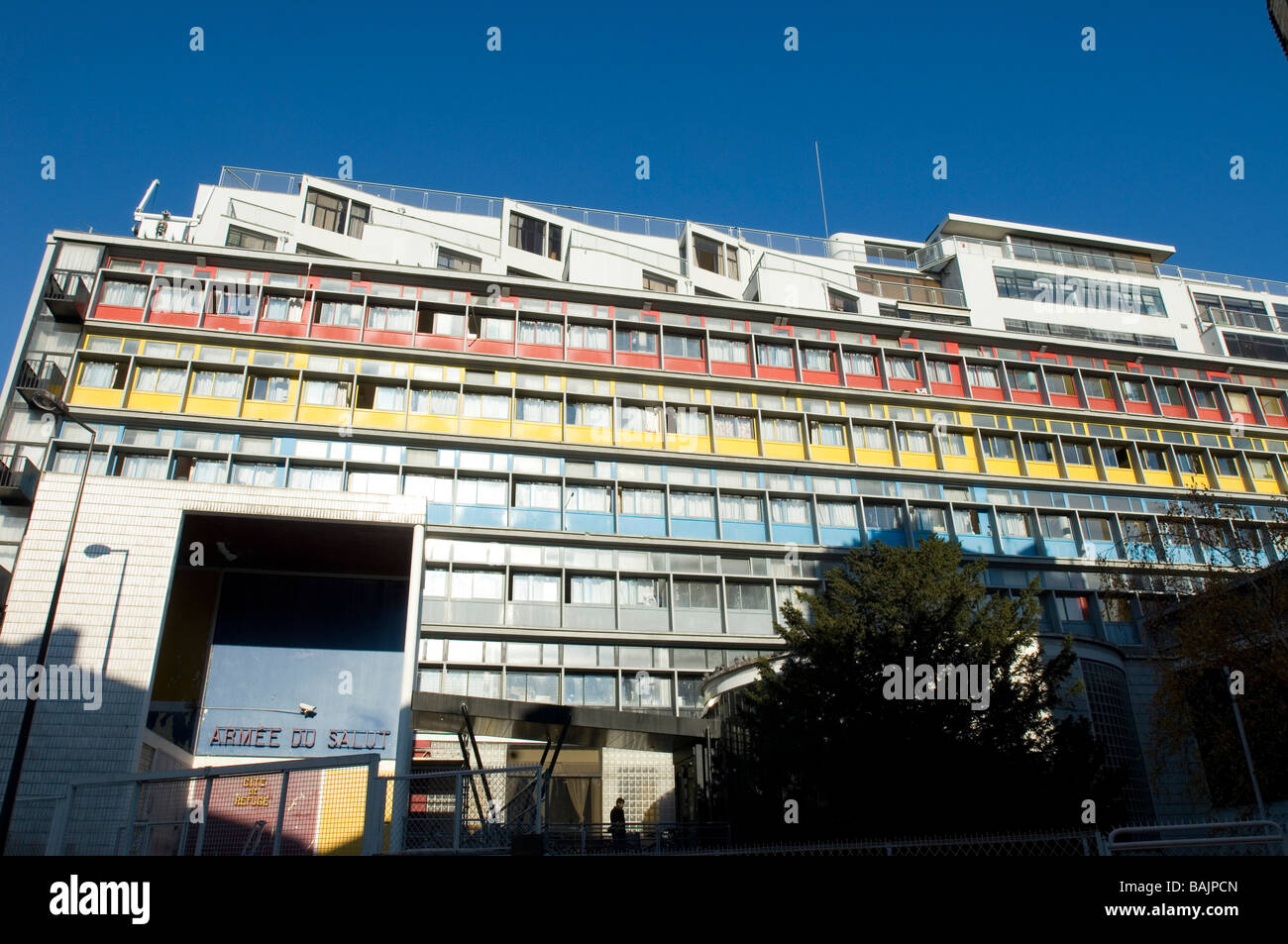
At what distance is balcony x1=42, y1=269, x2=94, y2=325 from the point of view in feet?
118

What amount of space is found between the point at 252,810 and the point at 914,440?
37.4 m

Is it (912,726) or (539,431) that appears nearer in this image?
(912,726)

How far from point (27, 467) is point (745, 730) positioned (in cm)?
2858

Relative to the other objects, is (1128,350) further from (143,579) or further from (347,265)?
(143,579)

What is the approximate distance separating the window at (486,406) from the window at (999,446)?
77.5 feet

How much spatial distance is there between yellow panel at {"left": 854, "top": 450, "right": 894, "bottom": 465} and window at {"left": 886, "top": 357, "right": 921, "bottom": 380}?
180 inches

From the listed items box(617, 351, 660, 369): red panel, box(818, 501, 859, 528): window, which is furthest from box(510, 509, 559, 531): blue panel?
box(818, 501, 859, 528): window

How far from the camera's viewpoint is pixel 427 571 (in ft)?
112

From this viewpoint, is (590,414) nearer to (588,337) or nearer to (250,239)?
(588,337)

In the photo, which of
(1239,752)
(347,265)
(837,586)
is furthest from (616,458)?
(1239,752)

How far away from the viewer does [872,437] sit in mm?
42719

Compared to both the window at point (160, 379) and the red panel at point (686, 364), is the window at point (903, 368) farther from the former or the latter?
the window at point (160, 379)

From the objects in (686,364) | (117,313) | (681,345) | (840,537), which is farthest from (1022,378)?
(117,313)

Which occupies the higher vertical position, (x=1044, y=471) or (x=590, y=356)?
(x=590, y=356)
